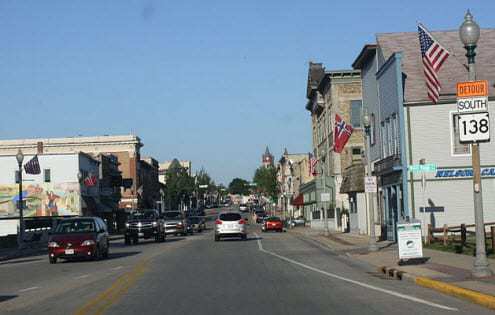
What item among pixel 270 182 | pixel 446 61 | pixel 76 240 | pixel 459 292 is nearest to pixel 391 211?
pixel 446 61

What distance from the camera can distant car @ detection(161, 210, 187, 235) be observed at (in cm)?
5896

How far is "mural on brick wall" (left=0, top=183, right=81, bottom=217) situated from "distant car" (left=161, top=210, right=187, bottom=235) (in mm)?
24647

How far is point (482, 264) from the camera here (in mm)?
17016

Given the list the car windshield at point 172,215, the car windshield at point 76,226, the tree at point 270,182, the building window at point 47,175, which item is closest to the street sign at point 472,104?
the car windshield at point 76,226

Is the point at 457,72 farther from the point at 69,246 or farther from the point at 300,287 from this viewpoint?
the point at 300,287

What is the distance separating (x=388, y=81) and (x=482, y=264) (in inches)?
897

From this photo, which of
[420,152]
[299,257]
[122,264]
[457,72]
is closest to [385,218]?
[420,152]

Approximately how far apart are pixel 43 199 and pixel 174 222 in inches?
1145

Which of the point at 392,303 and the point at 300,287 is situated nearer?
the point at 392,303

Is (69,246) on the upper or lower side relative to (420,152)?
lower

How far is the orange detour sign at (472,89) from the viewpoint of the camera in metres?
17.1

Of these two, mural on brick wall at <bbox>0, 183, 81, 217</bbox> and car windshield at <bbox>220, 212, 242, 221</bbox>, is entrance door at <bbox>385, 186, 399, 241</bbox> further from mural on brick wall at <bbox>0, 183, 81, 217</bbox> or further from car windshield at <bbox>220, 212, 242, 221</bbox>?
mural on brick wall at <bbox>0, 183, 81, 217</bbox>

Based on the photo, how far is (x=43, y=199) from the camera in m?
82.9

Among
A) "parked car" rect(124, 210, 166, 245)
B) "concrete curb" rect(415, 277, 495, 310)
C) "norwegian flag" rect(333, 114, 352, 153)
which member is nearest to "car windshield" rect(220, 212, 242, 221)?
"parked car" rect(124, 210, 166, 245)
